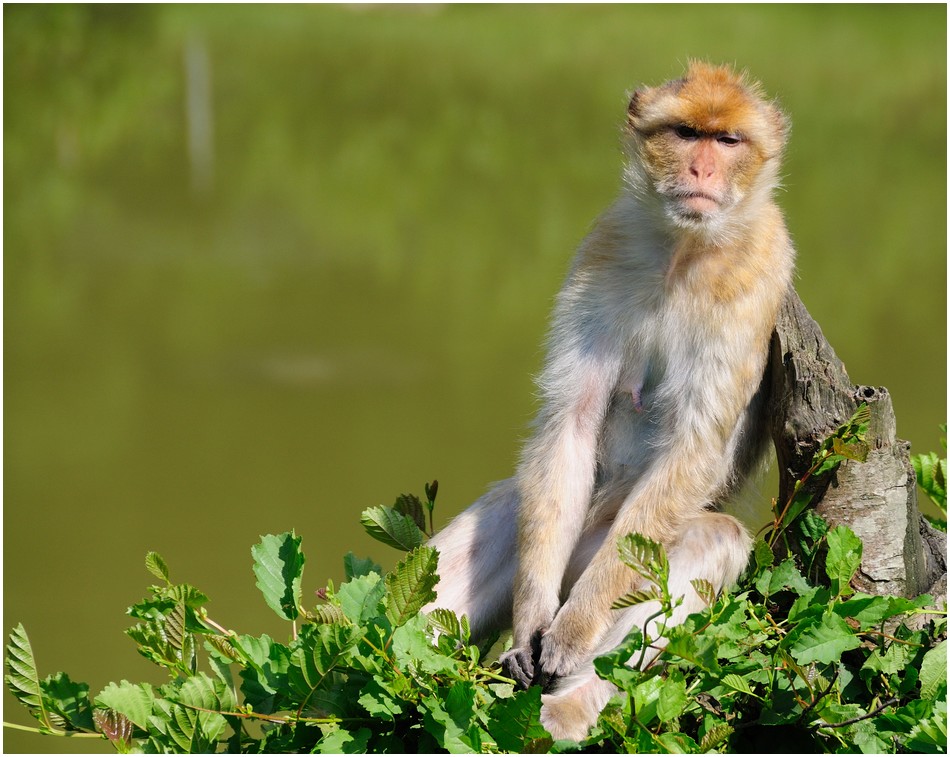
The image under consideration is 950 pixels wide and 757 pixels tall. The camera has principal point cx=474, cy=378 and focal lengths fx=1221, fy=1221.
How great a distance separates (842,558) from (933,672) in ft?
1.79

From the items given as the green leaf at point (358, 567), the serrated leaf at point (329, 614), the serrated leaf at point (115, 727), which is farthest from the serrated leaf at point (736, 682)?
the serrated leaf at point (115, 727)

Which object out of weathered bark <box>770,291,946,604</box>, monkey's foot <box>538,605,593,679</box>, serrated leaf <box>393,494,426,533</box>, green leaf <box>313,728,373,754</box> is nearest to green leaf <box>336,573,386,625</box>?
green leaf <box>313,728,373,754</box>

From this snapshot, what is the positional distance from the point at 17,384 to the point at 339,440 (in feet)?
14.8

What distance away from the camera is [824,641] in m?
4.46

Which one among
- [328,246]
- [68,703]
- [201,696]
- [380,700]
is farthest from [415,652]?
[328,246]

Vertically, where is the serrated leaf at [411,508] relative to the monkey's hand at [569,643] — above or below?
A: above

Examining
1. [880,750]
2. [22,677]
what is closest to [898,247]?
[880,750]

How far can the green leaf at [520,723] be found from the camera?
4277mm

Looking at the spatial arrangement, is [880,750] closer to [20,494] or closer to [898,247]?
[20,494]

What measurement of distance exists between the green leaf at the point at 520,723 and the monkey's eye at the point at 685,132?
8.77 feet

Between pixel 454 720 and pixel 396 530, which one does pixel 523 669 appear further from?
pixel 454 720

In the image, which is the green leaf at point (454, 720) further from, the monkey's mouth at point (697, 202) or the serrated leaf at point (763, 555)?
the monkey's mouth at point (697, 202)

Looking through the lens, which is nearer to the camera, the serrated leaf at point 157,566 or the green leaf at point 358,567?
the serrated leaf at point 157,566

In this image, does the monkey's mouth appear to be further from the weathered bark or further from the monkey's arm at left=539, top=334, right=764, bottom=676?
the weathered bark
